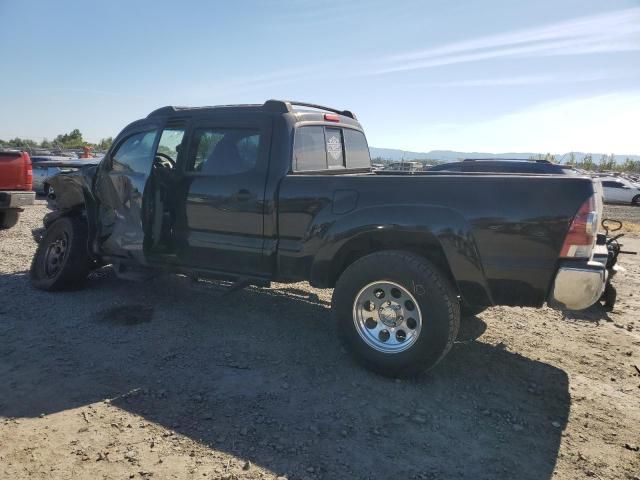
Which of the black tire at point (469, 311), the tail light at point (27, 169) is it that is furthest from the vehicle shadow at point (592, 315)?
the tail light at point (27, 169)

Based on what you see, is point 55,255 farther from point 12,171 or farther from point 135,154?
point 12,171

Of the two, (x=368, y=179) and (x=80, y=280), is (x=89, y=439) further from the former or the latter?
(x=80, y=280)

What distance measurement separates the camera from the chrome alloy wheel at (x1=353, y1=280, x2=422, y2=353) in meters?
3.65

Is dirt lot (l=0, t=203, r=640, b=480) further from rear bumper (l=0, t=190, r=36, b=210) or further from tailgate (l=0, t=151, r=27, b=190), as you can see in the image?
tailgate (l=0, t=151, r=27, b=190)

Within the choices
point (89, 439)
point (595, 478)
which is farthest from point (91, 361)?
point (595, 478)

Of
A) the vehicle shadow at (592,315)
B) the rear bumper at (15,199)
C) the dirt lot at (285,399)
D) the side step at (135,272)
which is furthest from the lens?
the rear bumper at (15,199)

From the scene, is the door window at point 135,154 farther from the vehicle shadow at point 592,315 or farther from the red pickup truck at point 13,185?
the vehicle shadow at point 592,315

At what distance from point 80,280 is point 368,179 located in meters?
3.70

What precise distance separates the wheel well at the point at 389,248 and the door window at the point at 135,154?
216cm

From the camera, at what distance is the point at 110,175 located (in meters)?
5.16

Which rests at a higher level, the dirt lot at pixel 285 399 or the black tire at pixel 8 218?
the black tire at pixel 8 218

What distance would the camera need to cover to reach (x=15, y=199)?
8.02 meters

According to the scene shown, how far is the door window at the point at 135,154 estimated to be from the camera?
16.1ft

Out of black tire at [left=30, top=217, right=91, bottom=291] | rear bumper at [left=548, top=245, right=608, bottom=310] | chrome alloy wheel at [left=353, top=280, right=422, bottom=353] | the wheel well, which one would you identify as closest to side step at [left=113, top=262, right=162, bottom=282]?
black tire at [left=30, top=217, right=91, bottom=291]
